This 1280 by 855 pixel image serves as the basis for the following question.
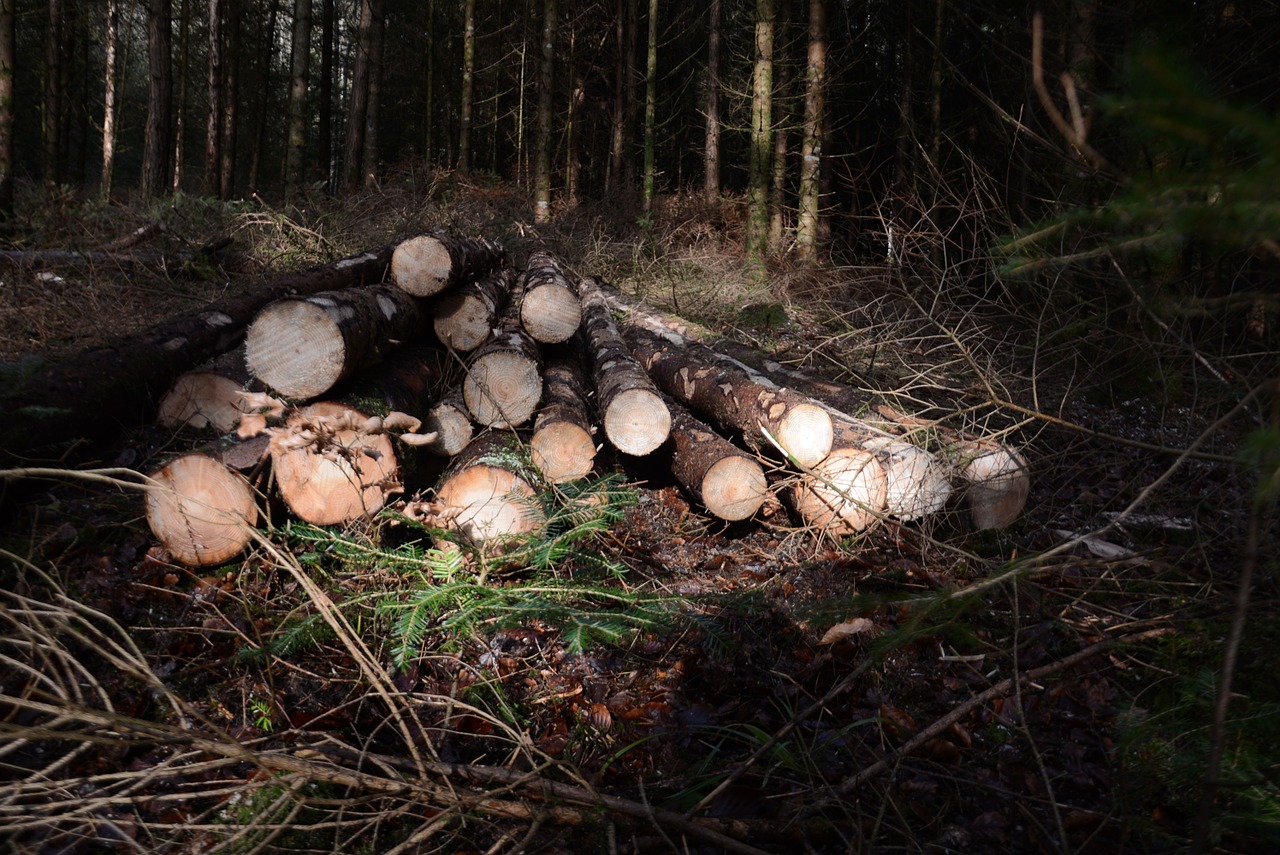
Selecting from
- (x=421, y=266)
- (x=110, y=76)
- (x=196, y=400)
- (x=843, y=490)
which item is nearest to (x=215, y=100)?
(x=110, y=76)

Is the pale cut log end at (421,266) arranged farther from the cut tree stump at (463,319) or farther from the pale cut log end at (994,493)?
the pale cut log end at (994,493)

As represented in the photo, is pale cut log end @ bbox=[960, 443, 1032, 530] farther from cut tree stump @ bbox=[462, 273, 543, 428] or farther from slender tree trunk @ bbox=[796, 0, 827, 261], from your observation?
slender tree trunk @ bbox=[796, 0, 827, 261]

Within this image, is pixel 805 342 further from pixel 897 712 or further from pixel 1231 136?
pixel 1231 136

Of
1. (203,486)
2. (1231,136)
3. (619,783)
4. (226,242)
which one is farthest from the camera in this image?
(226,242)

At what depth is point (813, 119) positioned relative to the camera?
9930 mm

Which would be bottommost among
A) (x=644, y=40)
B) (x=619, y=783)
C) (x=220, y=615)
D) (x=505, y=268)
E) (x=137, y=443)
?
(x=619, y=783)

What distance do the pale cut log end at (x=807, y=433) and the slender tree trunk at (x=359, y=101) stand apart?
458 inches

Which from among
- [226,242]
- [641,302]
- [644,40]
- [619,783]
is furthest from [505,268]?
[644,40]

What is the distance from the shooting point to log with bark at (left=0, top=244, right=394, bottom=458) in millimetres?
3057

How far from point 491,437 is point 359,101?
12572 millimetres

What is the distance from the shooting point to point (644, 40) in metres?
20.7

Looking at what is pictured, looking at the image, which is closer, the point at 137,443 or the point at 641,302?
the point at 137,443

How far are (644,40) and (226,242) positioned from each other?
17170 millimetres

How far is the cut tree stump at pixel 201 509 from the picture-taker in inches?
111
